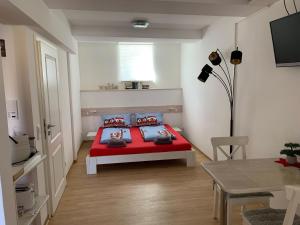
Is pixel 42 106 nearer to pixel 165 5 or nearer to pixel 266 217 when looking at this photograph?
pixel 165 5

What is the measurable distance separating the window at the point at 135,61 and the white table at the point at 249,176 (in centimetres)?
407

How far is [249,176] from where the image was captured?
5.66 feet

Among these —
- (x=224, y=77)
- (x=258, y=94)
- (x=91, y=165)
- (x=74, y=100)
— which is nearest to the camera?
(x=258, y=94)

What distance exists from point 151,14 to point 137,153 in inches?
86.1

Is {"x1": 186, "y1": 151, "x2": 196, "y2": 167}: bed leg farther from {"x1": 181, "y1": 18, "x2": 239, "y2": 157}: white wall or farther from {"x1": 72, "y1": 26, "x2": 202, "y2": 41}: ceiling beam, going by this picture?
{"x1": 72, "y1": 26, "x2": 202, "y2": 41}: ceiling beam

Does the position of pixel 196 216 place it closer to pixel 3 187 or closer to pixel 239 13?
pixel 3 187

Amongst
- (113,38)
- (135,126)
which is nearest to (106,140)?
(135,126)

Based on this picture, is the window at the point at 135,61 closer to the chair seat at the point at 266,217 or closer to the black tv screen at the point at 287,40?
the black tv screen at the point at 287,40

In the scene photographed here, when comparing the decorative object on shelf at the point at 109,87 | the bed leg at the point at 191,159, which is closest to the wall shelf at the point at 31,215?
the bed leg at the point at 191,159

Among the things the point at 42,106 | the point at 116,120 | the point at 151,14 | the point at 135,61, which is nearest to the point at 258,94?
the point at 151,14

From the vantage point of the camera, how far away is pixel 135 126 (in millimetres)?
5395

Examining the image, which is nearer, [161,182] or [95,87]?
[161,182]

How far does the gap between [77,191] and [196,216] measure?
1.61 metres

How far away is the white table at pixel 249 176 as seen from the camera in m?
1.55
